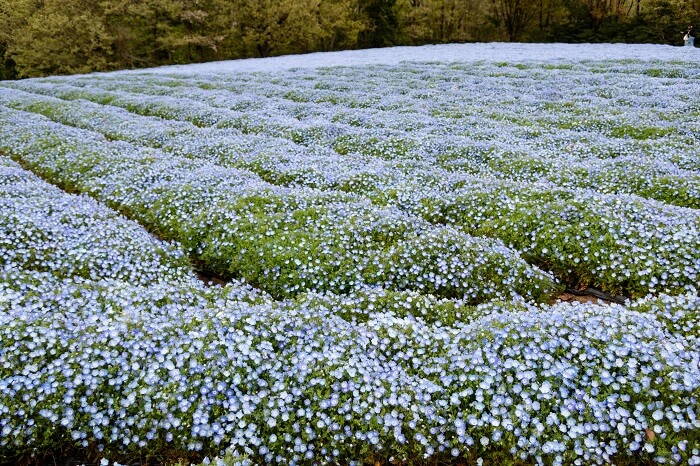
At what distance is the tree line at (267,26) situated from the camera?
203ft

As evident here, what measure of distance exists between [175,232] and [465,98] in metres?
19.9

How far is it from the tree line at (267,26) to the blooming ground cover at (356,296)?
173ft

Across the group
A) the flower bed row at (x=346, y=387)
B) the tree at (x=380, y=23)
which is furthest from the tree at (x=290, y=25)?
the flower bed row at (x=346, y=387)

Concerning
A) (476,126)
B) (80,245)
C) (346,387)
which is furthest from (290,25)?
(346,387)

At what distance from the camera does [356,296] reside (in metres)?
7.88

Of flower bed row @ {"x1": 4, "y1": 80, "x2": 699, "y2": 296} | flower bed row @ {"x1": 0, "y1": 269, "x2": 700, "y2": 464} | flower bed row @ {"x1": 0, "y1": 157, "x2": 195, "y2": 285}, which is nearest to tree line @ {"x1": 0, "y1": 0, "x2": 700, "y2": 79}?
flower bed row @ {"x1": 4, "y1": 80, "x2": 699, "y2": 296}

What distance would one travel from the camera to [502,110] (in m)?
23.0

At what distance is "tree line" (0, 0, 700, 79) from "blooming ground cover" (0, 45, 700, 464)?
52594 millimetres

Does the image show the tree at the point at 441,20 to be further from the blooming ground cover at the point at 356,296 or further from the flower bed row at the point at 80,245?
the flower bed row at the point at 80,245

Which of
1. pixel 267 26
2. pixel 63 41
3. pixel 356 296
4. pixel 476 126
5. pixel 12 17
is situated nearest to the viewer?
pixel 356 296

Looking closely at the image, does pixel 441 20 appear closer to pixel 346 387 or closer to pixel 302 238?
pixel 302 238

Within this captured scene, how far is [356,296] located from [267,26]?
7135 centimetres

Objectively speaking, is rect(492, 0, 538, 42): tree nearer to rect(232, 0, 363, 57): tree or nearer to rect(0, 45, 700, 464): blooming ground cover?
rect(232, 0, 363, 57): tree

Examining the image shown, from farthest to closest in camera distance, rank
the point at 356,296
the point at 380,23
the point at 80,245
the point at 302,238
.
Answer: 1. the point at 380,23
2. the point at 302,238
3. the point at 80,245
4. the point at 356,296
